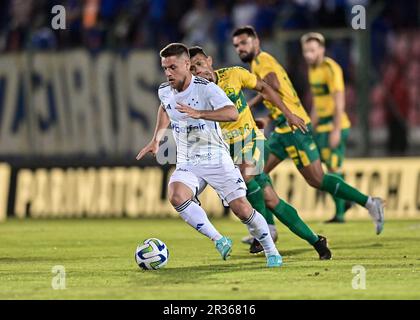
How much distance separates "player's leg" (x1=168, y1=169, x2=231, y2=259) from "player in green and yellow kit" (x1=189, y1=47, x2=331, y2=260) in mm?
1058

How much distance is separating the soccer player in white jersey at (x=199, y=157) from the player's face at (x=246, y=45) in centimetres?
226

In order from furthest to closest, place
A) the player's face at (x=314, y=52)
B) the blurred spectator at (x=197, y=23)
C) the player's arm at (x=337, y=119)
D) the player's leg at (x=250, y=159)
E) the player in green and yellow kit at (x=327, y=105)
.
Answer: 1. the blurred spectator at (x=197, y=23)
2. the player's face at (x=314, y=52)
3. the player in green and yellow kit at (x=327, y=105)
4. the player's arm at (x=337, y=119)
5. the player's leg at (x=250, y=159)

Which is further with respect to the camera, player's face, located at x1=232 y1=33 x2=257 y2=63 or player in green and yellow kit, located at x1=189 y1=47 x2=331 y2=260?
player's face, located at x1=232 y1=33 x2=257 y2=63

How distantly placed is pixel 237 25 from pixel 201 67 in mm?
9660

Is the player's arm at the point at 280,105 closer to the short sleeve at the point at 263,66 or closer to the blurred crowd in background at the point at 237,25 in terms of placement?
the short sleeve at the point at 263,66

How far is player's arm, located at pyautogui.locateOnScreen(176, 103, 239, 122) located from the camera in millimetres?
10820

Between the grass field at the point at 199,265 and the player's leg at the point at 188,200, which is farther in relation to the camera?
the player's leg at the point at 188,200

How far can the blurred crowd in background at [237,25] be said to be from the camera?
2052 centimetres

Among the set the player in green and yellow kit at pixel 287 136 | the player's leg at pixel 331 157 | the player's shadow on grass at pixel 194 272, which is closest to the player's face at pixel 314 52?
the player's leg at pixel 331 157

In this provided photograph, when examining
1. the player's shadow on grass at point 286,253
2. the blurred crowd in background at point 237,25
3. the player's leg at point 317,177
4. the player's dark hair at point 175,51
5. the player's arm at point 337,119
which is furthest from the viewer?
the blurred crowd in background at point 237,25

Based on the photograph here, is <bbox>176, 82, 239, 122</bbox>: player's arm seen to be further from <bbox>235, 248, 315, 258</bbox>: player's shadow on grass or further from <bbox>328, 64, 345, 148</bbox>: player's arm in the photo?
<bbox>328, 64, 345, 148</bbox>: player's arm

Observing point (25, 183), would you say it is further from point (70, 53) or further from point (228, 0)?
point (228, 0)

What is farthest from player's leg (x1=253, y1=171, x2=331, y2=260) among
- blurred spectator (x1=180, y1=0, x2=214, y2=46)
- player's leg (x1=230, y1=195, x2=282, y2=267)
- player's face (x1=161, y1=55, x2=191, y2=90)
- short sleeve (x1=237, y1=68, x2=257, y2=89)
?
blurred spectator (x1=180, y1=0, x2=214, y2=46)

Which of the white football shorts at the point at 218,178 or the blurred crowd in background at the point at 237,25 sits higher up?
the blurred crowd in background at the point at 237,25
